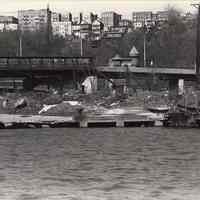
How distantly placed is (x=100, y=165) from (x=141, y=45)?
357ft

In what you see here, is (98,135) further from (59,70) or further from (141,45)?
(141,45)

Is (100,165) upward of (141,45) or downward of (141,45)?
downward

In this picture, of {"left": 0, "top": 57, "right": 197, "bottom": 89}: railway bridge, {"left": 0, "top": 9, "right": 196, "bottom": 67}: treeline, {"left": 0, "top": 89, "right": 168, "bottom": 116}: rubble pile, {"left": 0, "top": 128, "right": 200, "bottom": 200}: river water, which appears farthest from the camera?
{"left": 0, "top": 9, "right": 196, "bottom": 67}: treeline

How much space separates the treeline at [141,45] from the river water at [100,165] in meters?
77.2

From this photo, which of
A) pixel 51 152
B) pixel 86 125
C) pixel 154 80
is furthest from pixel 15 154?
pixel 154 80

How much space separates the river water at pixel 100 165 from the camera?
20.4 meters

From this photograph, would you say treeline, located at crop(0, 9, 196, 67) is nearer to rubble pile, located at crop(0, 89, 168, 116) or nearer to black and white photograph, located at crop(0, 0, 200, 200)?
black and white photograph, located at crop(0, 0, 200, 200)

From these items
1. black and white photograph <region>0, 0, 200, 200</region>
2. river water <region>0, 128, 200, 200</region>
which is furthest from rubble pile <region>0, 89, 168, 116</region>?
river water <region>0, 128, 200, 200</region>

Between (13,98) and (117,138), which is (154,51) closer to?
(13,98)

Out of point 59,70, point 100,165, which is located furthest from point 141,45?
point 100,165

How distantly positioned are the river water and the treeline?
77.2 meters

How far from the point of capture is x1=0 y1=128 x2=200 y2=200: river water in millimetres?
20406

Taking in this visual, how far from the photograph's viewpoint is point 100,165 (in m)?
29.3

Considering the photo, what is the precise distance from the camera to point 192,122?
55.1 meters
